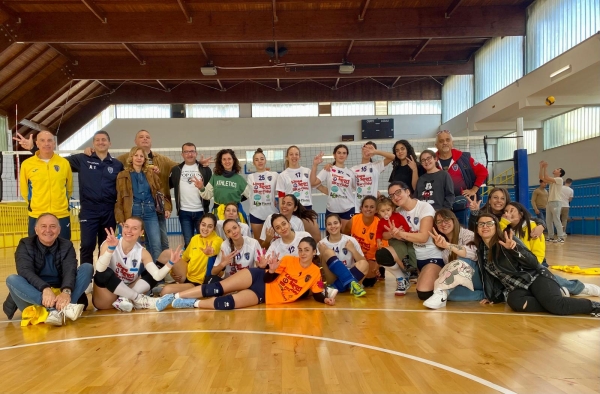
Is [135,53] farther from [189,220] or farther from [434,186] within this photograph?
[434,186]

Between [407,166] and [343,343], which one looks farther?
[407,166]

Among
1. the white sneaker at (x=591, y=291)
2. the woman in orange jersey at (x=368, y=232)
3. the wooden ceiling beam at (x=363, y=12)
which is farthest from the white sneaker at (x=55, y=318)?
the wooden ceiling beam at (x=363, y=12)

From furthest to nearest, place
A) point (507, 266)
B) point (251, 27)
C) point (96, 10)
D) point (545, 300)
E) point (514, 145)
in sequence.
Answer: point (514, 145)
point (251, 27)
point (96, 10)
point (507, 266)
point (545, 300)

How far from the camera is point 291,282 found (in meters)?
4.63

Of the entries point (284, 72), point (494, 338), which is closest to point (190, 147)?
point (494, 338)

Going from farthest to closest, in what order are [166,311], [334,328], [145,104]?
[145,104] < [166,311] < [334,328]

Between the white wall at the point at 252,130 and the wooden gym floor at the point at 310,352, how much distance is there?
1733 centimetres

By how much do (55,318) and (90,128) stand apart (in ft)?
64.2

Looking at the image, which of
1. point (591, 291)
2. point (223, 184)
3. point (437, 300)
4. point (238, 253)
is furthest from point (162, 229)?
point (591, 291)

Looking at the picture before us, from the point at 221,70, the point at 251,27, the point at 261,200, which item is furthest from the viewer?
the point at 221,70

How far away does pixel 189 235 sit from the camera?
5.98m

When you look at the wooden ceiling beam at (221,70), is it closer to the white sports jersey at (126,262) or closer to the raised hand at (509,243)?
the white sports jersey at (126,262)

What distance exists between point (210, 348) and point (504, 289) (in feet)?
8.80

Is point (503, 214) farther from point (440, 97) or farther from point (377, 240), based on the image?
point (440, 97)
